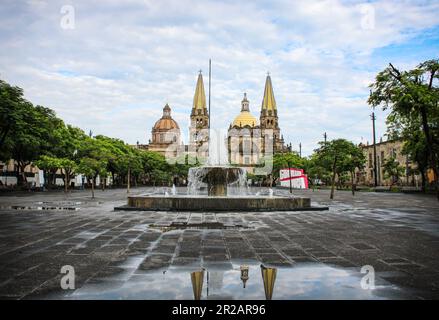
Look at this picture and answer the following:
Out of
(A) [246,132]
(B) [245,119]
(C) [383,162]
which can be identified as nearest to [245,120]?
(B) [245,119]

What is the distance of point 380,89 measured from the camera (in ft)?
39.2

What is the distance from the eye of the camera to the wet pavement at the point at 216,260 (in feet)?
13.8

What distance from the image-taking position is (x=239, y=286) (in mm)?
4371

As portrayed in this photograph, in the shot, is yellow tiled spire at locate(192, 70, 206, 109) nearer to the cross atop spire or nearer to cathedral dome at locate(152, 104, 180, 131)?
the cross atop spire

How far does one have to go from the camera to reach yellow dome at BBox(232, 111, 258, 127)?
112938 millimetres

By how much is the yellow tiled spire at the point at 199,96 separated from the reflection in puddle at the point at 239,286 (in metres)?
87.2

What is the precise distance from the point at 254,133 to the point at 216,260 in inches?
4136

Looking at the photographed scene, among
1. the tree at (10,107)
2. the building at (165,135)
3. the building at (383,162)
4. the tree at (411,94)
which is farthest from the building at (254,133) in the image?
the tree at (411,94)

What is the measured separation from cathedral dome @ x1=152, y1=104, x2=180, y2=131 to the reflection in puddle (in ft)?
424

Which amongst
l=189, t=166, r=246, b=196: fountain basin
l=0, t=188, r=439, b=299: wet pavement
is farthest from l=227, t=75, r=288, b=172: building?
l=0, t=188, r=439, b=299: wet pavement

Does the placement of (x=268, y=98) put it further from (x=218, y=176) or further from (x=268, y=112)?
(x=218, y=176)
